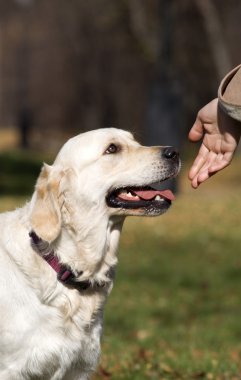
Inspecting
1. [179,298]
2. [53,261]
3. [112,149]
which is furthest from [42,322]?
[179,298]

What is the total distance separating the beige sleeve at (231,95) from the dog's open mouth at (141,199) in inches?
33.3

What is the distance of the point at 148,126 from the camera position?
2312 cm

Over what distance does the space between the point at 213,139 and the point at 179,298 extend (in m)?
7.47

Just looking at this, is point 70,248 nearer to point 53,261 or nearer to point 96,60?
point 53,261

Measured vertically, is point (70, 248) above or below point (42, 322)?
above

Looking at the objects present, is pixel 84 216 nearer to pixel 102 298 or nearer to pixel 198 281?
pixel 102 298

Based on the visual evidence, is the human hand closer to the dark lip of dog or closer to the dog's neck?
the dark lip of dog

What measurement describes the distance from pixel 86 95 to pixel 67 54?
285 centimetres

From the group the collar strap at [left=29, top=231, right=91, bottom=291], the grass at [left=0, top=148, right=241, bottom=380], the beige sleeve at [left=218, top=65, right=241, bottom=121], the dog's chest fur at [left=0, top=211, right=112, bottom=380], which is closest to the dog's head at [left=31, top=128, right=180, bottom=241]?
the collar strap at [left=29, top=231, right=91, bottom=291]

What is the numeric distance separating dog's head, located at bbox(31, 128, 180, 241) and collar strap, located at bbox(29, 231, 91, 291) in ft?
0.61

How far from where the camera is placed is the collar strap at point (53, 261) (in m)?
4.72

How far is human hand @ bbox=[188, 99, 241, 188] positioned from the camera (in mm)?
4609

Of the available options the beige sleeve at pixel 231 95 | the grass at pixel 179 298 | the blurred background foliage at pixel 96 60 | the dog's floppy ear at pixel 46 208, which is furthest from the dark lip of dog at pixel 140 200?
the blurred background foliage at pixel 96 60

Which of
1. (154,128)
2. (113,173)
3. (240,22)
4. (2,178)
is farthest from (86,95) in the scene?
(113,173)
